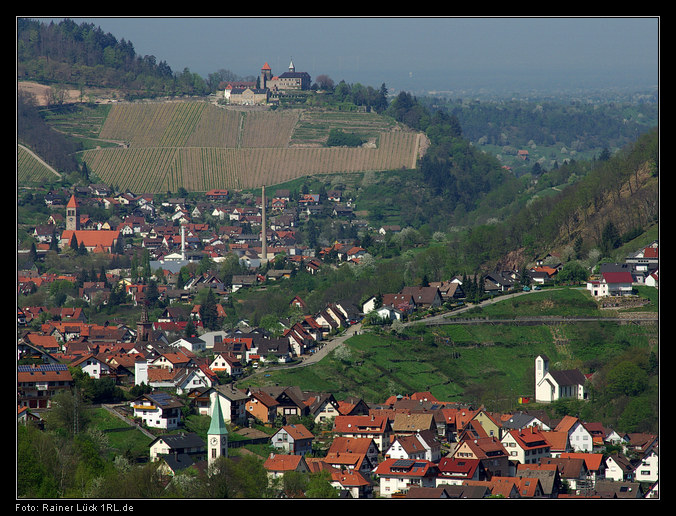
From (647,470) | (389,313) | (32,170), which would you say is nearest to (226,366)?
(389,313)

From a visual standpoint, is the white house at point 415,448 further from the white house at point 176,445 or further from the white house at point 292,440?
the white house at point 176,445

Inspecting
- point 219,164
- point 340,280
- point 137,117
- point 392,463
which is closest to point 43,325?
point 340,280

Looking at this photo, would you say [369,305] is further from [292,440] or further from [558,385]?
[292,440]

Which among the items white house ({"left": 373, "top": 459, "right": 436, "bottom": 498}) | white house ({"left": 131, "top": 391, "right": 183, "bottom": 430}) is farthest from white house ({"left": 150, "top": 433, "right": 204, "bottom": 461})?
white house ({"left": 373, "top": 459, "right": 436, "bottom": 498})

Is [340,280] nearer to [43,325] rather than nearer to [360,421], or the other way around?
[43,325]

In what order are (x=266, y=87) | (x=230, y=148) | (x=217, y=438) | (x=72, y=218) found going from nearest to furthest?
(x=217, y=438) < (x=72, y=218) < (x=230, y=148) < (x=266, y=87)

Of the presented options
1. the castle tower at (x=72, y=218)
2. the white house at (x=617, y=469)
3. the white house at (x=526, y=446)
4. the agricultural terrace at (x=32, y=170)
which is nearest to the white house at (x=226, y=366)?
the white house at (x=526, y=446)
